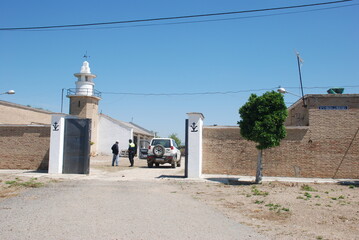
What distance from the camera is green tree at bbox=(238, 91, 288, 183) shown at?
50.4 feet

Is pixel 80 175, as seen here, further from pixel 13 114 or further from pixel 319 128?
pixel 13 114

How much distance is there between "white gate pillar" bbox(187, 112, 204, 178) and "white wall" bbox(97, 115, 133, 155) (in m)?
29.3

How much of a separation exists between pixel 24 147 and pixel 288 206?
1475 centimetres

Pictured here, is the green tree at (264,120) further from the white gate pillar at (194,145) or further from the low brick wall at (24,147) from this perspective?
the low brick wall at (24,147)

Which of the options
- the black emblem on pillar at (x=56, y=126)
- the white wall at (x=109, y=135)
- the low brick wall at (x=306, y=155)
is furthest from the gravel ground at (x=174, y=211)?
the white wall at (x=109, y=135)

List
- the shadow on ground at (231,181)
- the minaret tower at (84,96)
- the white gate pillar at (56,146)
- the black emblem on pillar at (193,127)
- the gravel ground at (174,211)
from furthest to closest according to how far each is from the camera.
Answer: the minaret tower at (84,96)
the white gate pillar at (56,146)
the black emblem on pillar at (193,127)
the shadow on ground at (231,181)
the gravel ground at (174,211)

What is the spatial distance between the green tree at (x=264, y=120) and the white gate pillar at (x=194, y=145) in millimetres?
2390

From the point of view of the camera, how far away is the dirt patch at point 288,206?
24.0 ft

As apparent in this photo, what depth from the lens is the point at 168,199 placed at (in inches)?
438

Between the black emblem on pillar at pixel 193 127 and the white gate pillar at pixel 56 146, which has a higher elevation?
the black emblem on pillar at pixel 193 127

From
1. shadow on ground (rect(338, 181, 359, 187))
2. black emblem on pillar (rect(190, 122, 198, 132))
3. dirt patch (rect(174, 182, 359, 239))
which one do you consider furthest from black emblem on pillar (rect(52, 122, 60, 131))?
shadow on ground (rect(338, 181, 359, 187))

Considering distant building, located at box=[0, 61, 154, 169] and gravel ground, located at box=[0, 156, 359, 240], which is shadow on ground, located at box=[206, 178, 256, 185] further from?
distant building, located at box=[0, 61, 154, 169]

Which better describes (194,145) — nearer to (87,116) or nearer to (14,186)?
(14,186)

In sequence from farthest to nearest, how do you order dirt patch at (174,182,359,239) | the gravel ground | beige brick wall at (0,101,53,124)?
beige brick wall at (0,101,53,124), dirt patch at (174,182,359,239), the gravel ground
